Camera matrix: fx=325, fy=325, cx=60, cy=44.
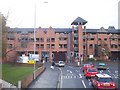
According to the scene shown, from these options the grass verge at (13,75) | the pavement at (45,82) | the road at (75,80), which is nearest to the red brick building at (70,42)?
the road at (75,80)

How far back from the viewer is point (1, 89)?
78.7 ft

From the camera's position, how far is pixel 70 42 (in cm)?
10794

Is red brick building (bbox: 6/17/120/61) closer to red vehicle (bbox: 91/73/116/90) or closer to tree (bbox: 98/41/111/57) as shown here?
tree (bbox: 98/41/111/57)

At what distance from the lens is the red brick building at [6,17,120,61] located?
105 metres

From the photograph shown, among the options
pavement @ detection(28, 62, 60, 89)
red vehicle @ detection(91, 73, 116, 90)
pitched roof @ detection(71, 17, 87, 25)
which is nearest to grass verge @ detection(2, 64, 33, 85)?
pavement @ detection(28, 62, 60, 89)

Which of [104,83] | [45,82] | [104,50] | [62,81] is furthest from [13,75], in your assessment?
[104,50]

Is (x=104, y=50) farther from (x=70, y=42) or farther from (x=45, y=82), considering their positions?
(x=45, y=82)

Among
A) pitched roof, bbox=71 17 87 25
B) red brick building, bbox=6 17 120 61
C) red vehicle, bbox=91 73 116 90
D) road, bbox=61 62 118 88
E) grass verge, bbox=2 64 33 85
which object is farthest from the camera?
pitched roof, bbox=71 17 87 25

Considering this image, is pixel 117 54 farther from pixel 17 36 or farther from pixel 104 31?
pixel 17 36

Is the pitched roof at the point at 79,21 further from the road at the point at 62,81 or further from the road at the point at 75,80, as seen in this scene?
the road at the point at 62,81

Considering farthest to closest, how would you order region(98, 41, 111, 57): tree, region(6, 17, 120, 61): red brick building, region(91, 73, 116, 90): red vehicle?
1. region(6, 17, 120, 61): red brick building
2. region(98, 41, 111, 57): tree
3. region(91, 73, 116, 90): red vehicle

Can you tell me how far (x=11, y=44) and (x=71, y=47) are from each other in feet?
64.3

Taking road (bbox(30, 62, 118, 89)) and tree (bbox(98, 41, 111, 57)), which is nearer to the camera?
road (bbox(30, 62, 118, 89))

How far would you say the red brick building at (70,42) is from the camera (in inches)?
4131
